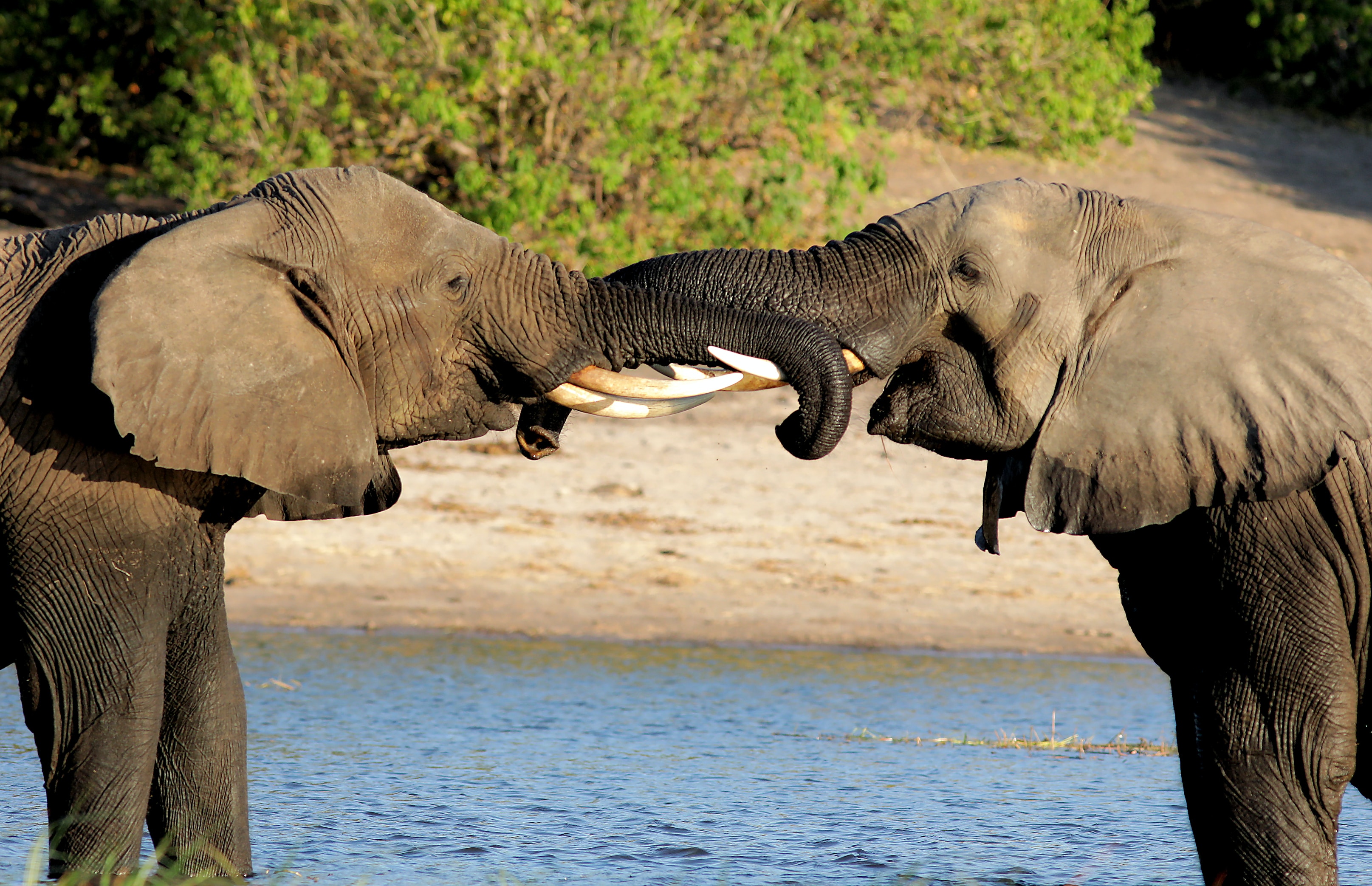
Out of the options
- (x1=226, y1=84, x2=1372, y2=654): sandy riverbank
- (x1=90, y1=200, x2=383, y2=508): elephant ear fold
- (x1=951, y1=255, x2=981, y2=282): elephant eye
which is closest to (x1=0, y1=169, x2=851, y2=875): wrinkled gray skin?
(x1=90, y1=200, x2=383, y2=508): elephant ear fold

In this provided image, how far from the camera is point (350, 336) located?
14.5 ft

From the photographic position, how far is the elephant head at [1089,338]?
4148 mm

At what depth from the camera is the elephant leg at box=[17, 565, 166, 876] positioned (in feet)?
14.0

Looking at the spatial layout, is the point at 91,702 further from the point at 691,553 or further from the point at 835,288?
the point at 691,553

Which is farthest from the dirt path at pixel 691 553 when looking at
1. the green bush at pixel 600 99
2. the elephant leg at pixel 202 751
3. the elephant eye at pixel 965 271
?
the elephant eye at pixel 965 271

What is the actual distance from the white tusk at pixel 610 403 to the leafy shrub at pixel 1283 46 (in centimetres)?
2027

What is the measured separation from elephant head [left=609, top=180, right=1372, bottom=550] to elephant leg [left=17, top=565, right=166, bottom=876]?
1.56 m

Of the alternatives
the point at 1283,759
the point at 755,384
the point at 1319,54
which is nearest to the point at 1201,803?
the point at 1283,759

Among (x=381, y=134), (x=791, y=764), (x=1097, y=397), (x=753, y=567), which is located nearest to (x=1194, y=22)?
(x=381, y=134)

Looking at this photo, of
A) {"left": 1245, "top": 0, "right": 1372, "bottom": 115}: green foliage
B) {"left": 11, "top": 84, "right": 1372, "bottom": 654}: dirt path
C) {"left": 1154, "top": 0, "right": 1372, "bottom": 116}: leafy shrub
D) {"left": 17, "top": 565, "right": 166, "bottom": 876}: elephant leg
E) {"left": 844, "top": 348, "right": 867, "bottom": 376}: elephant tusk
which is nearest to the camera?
{"left": 17, "top": 565, "right": 166, "bottom": 876}: elephant leg

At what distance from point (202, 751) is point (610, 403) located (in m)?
1.48

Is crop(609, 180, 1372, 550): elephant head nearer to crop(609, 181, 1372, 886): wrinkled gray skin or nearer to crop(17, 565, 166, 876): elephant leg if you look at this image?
crop(609, 181, 1372, 886): wrinkled gray skin

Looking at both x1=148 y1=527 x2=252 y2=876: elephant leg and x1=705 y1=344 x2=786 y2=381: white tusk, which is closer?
x1=705 y1=344 x2=786 y2=381: white tusk

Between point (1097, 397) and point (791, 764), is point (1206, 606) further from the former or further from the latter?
point (791, 764)
